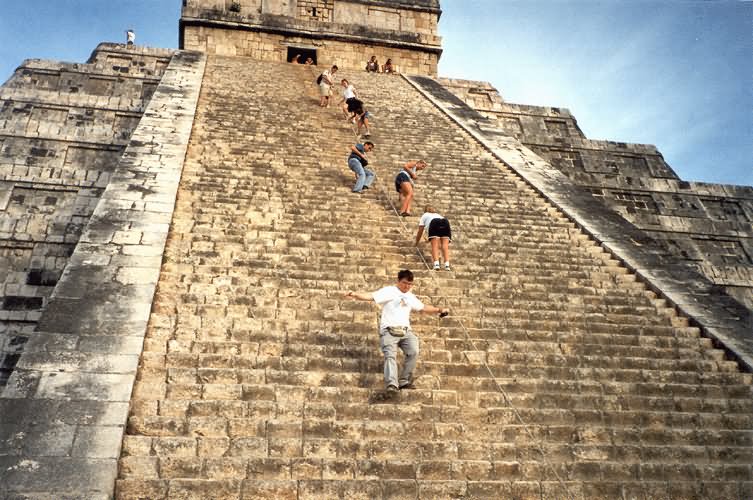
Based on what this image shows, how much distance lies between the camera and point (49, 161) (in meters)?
12.1

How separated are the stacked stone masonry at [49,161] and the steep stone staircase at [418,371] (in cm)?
368

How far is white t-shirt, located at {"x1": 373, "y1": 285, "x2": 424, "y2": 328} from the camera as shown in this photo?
199 inches

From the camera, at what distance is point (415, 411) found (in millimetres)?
4938

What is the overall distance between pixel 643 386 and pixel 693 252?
10.1 m

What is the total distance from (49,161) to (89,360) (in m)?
8.98

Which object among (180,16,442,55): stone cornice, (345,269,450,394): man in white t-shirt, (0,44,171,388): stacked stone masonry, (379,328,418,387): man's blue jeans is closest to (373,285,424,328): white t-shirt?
(345,269,450,394): man in white t-shirt

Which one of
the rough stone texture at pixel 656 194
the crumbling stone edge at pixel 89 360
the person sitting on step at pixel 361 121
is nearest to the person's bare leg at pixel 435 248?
the crumbling stone edge at pixel 89 360

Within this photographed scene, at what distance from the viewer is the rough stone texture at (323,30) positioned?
64.7 feet

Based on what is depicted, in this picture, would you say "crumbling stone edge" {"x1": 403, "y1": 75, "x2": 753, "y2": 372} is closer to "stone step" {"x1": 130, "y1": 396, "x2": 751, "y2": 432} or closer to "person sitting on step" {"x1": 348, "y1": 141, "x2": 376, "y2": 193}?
"stone step" {"x1": 130, "y1": 396, "x2": 751, "y2": 432}

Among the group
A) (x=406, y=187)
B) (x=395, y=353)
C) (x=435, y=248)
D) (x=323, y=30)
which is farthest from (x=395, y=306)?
(x=323, y=30)

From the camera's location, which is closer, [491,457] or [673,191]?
[491,457]

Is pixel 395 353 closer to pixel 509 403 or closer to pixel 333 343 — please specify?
pixel 333 343

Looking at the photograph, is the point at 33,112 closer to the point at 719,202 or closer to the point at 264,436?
the point at 264,436

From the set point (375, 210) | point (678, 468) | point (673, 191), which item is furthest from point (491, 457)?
point (673, 191)
